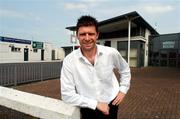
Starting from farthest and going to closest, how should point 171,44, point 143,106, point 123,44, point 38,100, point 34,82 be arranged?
point 171,44, point 123,44, point 34,82, point 143,106, point 38,100

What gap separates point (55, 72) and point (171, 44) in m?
21.3

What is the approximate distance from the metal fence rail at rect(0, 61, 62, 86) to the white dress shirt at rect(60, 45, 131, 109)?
993cm

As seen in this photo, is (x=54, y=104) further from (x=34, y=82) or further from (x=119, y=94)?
(x=34, y=82)

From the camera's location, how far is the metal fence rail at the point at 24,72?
11.9 metres

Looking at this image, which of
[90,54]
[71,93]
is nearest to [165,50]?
[90,54]

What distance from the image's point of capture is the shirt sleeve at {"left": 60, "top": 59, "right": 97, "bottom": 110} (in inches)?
89.7

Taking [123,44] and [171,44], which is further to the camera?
[171,44]

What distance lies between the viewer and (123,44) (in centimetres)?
3147

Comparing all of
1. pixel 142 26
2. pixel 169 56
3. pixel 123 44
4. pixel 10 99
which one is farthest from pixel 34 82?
pixel 169 56

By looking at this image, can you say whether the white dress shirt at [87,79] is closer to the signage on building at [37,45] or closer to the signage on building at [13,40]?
the signage on building at [13,40]

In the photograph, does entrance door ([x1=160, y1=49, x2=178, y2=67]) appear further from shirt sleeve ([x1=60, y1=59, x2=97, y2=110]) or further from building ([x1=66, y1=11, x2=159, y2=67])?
shirt sleeve ([x1=60, y1=59, x2=97, y2=110])

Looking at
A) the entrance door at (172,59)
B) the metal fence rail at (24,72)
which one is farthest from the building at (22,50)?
the entrance door at (172,59)

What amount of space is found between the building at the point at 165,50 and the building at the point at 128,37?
1.06 m

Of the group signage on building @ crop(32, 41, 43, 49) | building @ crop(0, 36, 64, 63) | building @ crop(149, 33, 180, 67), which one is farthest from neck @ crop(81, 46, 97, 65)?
signage on building @ crop(32, 41, 43, 49)
